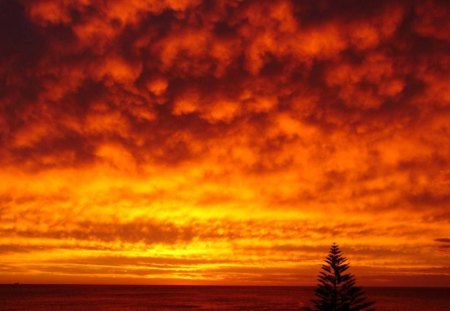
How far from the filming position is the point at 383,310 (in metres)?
111

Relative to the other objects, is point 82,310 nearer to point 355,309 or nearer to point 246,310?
point 246,310

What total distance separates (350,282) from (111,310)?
97.2 metres

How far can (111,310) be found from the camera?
11031cm

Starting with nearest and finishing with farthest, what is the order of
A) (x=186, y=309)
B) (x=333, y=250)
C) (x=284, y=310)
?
1. (x=333, y=250)
2. (x=284, y=310)
3. (x=186, y=309)

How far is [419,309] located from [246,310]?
150 ft

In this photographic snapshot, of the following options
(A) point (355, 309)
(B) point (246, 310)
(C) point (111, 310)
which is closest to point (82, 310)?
(C) point (111, 310)

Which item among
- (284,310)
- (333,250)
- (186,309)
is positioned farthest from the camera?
(186,309)

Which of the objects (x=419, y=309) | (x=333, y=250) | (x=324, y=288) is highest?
(x=333, y=250)

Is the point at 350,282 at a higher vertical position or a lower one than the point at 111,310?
higher

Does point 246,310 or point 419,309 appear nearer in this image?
point 246,310

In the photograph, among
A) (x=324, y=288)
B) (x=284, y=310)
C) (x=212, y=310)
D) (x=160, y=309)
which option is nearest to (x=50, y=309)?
(x=160, y=309)

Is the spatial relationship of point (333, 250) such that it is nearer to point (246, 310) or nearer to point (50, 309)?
point (246, 310)

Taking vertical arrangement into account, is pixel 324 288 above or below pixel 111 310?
above

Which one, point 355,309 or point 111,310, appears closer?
point 355,309
